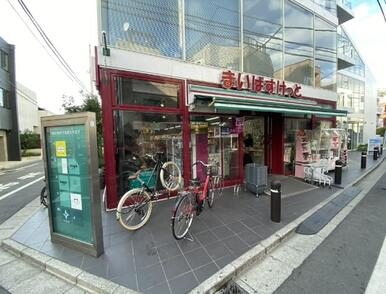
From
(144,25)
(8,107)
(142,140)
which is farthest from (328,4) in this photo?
(8,107)

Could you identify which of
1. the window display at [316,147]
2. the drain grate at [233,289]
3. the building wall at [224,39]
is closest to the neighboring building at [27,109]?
the building wall at [224,39]

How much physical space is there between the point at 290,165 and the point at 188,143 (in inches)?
219

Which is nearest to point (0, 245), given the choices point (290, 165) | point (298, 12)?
point (290, 165)

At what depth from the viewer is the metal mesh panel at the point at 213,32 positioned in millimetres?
6344

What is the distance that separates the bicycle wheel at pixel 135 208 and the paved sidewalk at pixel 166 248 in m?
0.17

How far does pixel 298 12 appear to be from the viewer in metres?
9.12

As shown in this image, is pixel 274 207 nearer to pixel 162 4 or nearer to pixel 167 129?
pixel 167 129

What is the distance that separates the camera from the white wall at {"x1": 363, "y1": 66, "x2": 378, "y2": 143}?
848 inches

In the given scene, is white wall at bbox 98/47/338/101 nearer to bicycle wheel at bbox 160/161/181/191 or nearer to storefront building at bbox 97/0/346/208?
storefront building at bbox 97/0/346/208

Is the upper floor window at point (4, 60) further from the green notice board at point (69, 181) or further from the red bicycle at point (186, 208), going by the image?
the red bicycle at point (186, 208)

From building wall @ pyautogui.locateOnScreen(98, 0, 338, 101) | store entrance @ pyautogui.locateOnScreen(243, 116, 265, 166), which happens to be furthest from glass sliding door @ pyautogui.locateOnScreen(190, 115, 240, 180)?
store entrance @ pyautogui.locateOnScreen(243, 116, 265, 166)

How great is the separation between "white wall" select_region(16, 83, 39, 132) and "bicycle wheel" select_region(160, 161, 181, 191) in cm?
2961

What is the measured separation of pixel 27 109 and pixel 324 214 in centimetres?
3710

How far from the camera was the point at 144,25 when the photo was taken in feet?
18.1
